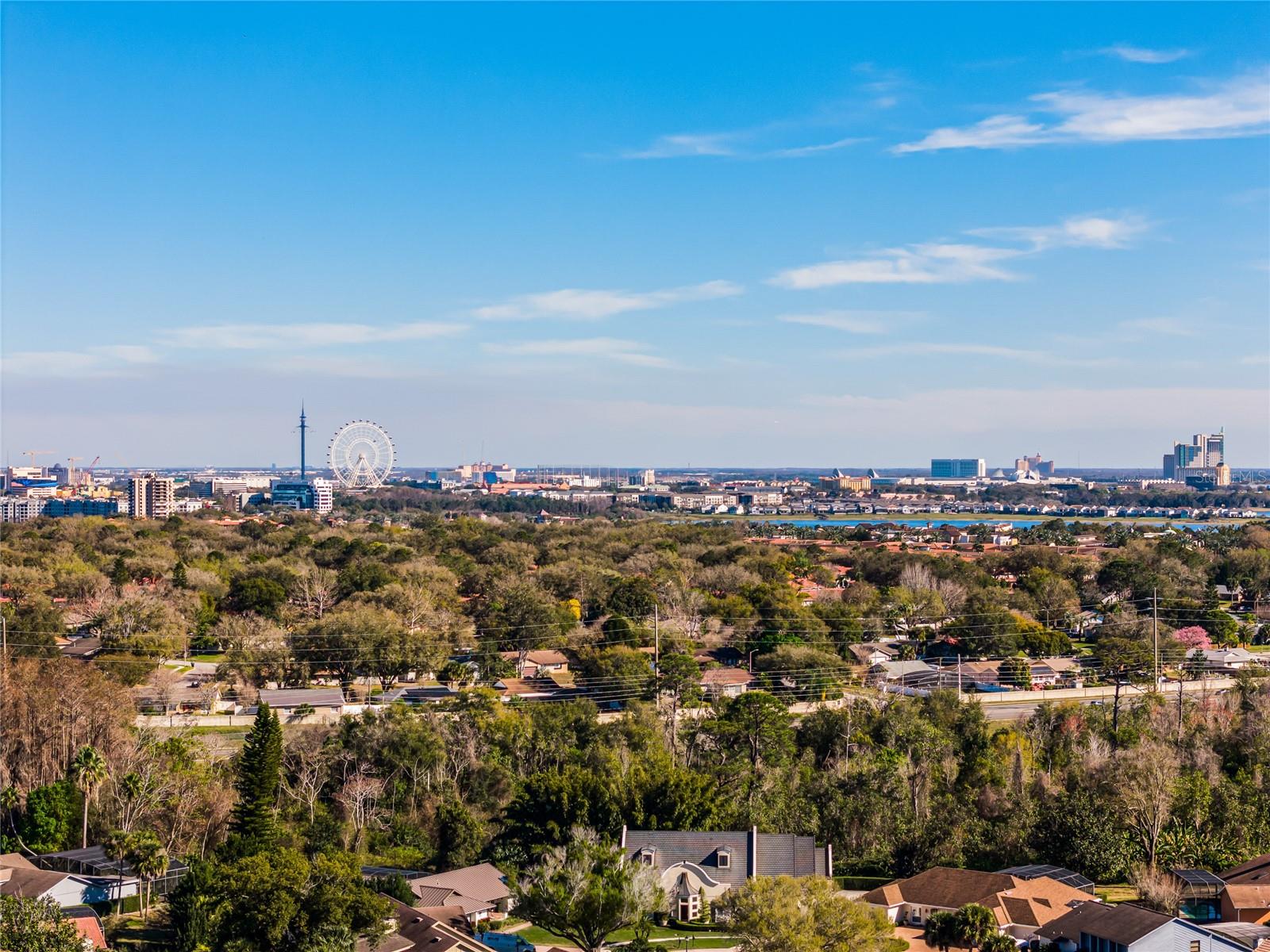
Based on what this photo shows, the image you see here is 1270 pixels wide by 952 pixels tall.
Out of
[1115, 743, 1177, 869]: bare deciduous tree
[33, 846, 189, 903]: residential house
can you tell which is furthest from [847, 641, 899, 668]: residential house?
[33, 846, 189, 903]: residential house

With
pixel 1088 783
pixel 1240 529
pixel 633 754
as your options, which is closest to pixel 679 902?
pixel 633 754

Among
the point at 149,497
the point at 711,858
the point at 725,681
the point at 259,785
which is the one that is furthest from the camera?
the point at 149,497

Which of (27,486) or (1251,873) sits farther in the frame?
(27,486)

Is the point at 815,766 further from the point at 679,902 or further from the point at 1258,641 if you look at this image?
the point at 1258,641

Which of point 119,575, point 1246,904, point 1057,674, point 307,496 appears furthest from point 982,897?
point 307,496

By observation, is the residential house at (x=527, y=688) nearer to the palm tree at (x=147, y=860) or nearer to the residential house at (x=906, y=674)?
the residential house at (x=906, y=674)

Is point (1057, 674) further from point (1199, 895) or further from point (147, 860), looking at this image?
point (147, 860)

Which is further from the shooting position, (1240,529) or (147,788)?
(1240,529)
